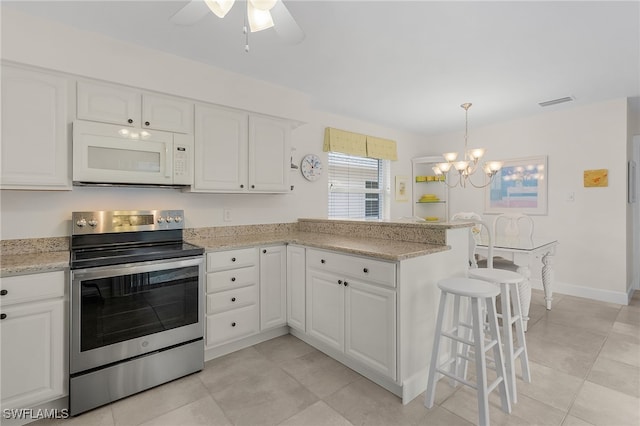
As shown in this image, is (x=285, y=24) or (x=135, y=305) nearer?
(x=285, y=24)

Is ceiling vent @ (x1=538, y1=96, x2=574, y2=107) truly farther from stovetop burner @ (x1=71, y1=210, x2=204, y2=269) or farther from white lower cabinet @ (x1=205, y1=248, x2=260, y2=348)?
stovetop burner @ (x1=71, y1=210, x2=204, y2=269)

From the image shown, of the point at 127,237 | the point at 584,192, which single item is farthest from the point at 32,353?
the point at 584,192

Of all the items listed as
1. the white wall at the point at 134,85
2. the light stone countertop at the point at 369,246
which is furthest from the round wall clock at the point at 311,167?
the light stone countertop at the point at 369,246

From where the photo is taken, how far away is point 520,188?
14.2 feet

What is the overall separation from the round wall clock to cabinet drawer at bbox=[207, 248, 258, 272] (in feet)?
4.78

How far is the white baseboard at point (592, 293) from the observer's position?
359cm

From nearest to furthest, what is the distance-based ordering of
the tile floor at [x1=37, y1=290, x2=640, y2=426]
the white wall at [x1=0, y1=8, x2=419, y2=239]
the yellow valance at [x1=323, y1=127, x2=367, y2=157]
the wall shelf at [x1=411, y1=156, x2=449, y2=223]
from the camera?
the tile floor at [x1=37, y1=290, x2=640, y2=426] < the white wall at [x1=0, y1=8, x2=419, y2=239] < the yellow valance at [x1=323, y1=127, x2=367, y2=157] < the wall shelf at [x1=411, y1=156, x2=449, y2=223]

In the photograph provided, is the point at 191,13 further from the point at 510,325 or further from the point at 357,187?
the point at 357,187

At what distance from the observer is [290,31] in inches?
61.7

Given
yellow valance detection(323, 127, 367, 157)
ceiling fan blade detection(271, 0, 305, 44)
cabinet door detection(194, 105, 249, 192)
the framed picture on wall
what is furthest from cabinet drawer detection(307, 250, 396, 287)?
the framed picture on wall

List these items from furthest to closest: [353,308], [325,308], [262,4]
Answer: [325,308] → [353,308] → [262,4]

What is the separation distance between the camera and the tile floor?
172cm

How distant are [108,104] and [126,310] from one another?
1422 millimetres

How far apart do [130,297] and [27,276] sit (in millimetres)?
508
